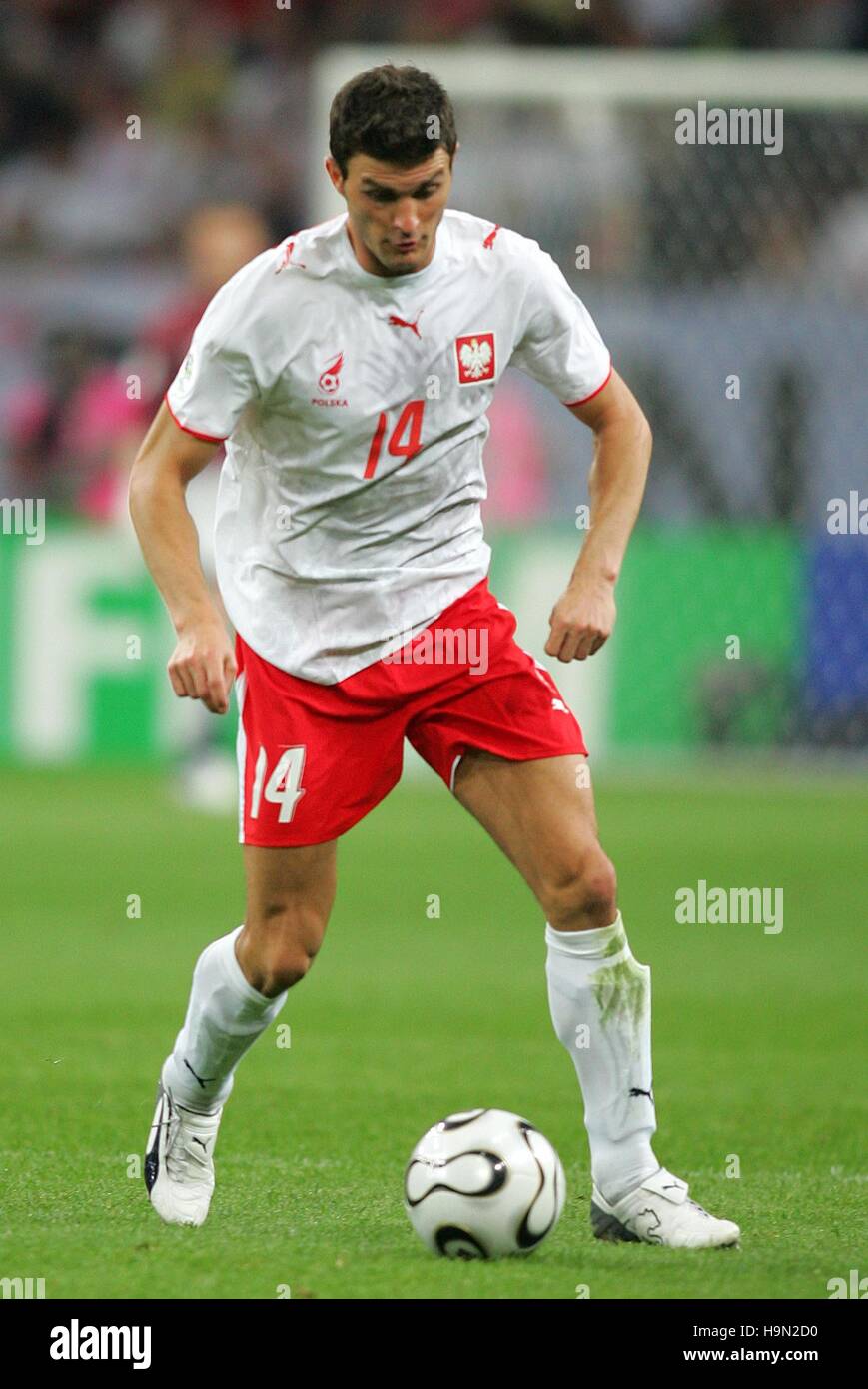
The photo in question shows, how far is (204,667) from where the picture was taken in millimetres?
4355

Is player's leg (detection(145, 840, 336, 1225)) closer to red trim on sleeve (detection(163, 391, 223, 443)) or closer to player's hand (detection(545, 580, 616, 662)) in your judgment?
player's hand (detection(545, 580, 616, 662))

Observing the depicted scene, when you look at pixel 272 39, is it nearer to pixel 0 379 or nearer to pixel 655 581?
pixel 0 379

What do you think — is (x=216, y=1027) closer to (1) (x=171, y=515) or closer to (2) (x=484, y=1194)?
(2) (x=484, y=1194)

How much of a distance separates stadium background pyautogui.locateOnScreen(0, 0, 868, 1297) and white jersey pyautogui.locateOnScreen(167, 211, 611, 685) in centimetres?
304

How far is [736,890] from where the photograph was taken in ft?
31.8

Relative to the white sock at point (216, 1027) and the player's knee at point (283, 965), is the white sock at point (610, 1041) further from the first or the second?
the white sock at point (216, 1027)

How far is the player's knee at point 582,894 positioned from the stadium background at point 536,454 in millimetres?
3041

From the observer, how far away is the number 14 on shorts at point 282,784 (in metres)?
4.69

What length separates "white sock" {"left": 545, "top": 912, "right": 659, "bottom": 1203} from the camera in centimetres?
464


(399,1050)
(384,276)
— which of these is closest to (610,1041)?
(384,276)

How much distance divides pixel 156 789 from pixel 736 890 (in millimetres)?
4369

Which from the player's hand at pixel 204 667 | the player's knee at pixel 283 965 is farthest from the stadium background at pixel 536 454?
the player's hand at pixel 204 667

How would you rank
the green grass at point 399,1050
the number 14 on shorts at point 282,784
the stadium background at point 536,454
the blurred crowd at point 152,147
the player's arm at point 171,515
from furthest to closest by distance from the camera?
1. the blurred crowd at point 152,147
2. the stadium background at point 536,454
3. the number 14 on shorts at point 282,784
4. the player's arm at point 171,515
5. the green grass at point 399,1050

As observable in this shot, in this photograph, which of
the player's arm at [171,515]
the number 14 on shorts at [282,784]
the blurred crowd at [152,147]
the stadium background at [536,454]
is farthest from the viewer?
the blurred crowd at [152,147]
